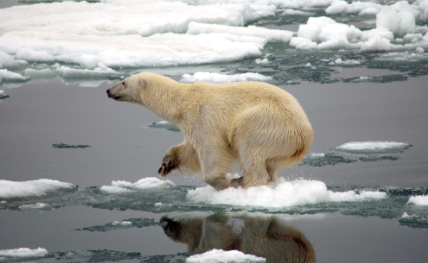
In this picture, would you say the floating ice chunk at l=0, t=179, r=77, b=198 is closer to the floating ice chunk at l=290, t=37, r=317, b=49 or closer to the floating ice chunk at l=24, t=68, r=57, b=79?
the floating ice chunk at l=24, t=68, r=57, b=79

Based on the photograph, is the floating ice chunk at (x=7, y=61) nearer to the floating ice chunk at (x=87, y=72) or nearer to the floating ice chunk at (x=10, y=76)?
the floating ice chunk at (x=10, y=76)

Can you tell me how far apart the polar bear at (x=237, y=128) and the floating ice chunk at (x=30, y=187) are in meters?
0.97

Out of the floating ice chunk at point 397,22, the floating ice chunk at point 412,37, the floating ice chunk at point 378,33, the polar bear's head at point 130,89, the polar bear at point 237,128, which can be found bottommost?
the polar bear at point 237,128

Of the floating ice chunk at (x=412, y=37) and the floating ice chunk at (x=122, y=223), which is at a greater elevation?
the floating ice chunk at (x=412, y=37)

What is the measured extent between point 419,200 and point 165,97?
2.45 metres

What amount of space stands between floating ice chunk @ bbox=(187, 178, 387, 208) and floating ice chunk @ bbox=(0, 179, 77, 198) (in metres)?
1.31

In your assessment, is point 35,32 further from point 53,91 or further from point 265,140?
point 265,140

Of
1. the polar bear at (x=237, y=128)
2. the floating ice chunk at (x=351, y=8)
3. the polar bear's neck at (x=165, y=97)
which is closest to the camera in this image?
the polar bear at (x=237, y=128)

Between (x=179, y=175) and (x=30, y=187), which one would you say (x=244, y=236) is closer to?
(x=179, y=175)

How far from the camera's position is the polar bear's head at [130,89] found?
236 inches

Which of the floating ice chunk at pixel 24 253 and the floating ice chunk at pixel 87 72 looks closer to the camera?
the floating ice chunk at pixel 24 253

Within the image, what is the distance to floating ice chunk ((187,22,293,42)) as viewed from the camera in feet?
46.1

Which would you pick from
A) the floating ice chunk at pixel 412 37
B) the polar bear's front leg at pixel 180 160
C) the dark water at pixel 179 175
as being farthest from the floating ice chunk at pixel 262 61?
the polar bear's front leg at pixel 180 160

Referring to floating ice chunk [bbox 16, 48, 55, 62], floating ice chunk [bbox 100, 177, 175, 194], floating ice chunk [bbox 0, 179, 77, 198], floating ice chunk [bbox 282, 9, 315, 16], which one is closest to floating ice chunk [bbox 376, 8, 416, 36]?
floating ice chunk [bbox 282, 9, 315, 16]
